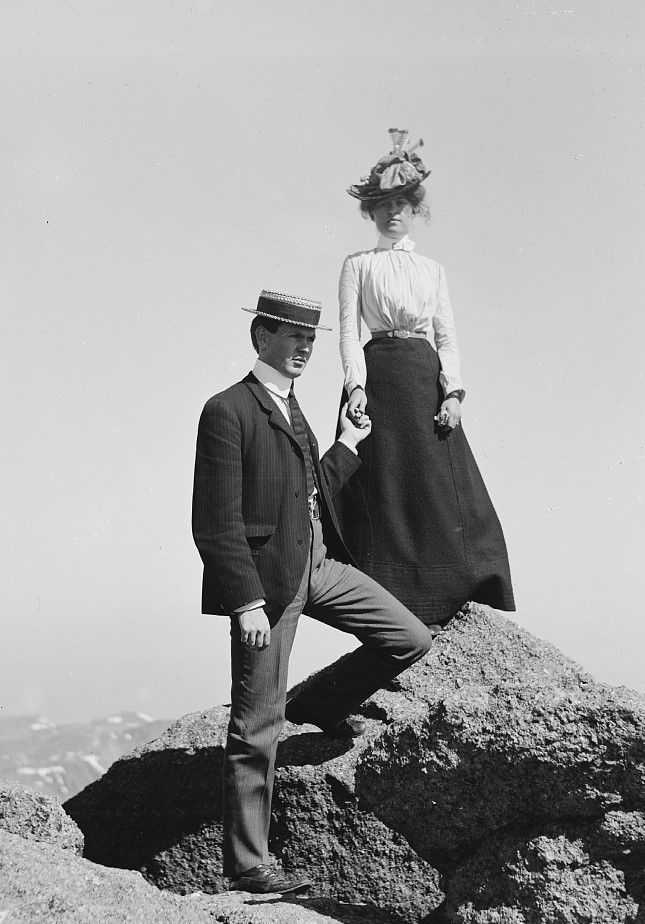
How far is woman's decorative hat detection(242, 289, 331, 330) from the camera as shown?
13.6 ft

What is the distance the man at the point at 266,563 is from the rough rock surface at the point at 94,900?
10.8 inches

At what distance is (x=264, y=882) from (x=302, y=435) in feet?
5.52

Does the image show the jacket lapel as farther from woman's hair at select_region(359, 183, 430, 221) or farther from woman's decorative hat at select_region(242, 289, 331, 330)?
woman's hair at select_region(359, 183, 430, 221)

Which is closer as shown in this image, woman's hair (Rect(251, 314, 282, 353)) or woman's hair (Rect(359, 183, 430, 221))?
woman's hair (Rect(251, 314, 282, 353))

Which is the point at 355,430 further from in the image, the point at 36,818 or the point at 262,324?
the point at 36,818

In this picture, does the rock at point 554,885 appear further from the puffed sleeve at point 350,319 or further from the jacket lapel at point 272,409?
the puffed sleeve at point 350,319

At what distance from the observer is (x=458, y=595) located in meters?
5.53

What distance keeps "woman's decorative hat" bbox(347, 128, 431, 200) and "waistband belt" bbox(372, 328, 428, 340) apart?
72 centimetres

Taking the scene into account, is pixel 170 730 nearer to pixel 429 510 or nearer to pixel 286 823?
pixel 286 823

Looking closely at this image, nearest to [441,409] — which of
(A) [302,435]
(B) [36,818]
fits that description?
(A) [302,435]

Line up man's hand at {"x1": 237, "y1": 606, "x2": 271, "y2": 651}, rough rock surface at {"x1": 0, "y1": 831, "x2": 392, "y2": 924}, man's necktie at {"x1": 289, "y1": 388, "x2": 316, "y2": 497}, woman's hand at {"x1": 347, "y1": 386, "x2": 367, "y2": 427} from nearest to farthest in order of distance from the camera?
rough rock surface at {"x1": 0, "y1": 831, "x2": 392, "y2": 924}
man's hand at {"x1": 237, "y1": 606, "x2": 271, "y2": 651}
man's necktie at {"x1": 289, "y1": 388, "x2": 316, "y2": 497}
woman's hand at {"x1": 347, "y1": 386, "x2": 367, "y2": 427}

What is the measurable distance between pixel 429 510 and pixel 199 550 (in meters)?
1.89

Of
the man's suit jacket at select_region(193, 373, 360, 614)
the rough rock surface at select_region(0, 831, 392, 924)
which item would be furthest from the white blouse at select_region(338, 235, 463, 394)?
the rough rock surface at select_region(0, 831, 392, 924)

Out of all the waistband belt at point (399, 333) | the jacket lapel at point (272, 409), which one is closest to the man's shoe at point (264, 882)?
the jacket lapel at point (272, 409)
